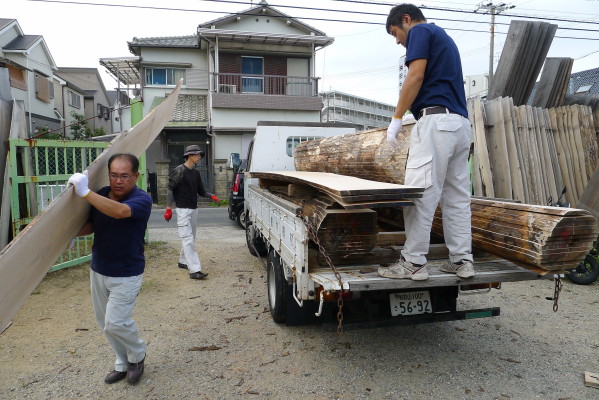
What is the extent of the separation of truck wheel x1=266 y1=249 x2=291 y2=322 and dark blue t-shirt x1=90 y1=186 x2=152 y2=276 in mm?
1356

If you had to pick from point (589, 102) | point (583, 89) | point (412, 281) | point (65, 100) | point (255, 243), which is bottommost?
point (255, 243)

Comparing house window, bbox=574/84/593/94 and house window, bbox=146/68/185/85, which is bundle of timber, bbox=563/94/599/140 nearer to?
house window, bbox=574/84/593/94

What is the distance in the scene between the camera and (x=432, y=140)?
287 cm

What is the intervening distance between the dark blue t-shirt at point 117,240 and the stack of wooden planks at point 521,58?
6.32m

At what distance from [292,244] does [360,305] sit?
668mm

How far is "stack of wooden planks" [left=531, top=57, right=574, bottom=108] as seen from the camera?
7.04 m

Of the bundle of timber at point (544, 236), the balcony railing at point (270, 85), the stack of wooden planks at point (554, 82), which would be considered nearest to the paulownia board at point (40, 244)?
the bundle of timber at point (544, 236)

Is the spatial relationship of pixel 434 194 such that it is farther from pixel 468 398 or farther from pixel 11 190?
pixel 11 190

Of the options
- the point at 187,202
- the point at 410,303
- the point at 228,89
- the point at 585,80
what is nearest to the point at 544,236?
the point at 410,303

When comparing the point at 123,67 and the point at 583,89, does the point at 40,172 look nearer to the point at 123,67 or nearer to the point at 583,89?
the point at 123,67

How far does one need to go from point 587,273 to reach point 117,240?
18.1ft

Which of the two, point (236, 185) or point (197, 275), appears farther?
point (236, 185)

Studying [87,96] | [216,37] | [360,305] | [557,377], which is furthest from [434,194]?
[87,96]

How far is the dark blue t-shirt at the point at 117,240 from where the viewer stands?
2838 millimetres
